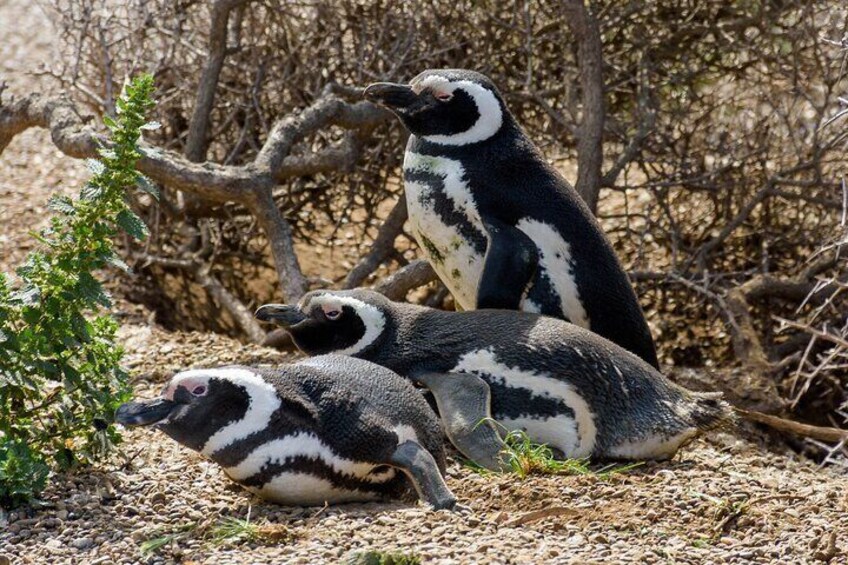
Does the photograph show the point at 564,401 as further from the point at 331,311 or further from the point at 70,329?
the point at 70,329

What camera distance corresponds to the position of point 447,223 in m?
4.64

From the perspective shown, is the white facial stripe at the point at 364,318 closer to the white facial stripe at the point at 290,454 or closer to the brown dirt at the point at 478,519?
the brown dirt at the point at 478,519

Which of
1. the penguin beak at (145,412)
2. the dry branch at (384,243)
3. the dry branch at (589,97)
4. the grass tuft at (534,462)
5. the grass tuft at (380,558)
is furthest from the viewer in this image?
the dry branch at (384,243)

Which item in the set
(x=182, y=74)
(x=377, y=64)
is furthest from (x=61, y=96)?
(x=377, y=64)

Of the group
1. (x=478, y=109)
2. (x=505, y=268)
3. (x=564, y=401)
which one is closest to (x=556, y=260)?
(x=505, y=268)

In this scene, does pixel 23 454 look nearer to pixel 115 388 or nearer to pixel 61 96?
pixel 115 388

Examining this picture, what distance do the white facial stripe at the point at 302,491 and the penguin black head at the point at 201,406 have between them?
0.17m

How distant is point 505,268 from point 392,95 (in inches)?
27.7

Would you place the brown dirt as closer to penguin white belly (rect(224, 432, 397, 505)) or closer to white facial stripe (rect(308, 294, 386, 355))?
penguin white belly (rect(224, 432, 397, 505))

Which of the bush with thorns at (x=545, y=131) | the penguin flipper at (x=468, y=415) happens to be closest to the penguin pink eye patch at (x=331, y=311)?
the penguin flipper at (x=468, y=415)

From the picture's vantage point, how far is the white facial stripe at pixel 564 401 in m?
4.05

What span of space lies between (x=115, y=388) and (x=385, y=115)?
7.46 feet

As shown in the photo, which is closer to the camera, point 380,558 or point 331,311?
point 380,558

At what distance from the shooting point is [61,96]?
567 centimetres
